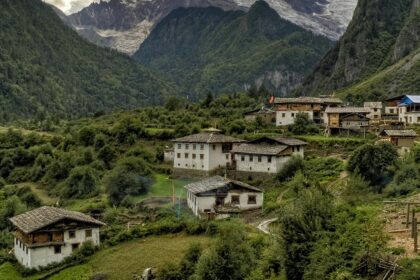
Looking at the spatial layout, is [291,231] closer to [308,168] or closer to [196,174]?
[308,168]

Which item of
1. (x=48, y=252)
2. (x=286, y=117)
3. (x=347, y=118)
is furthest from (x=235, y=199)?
(x=286, y=117)

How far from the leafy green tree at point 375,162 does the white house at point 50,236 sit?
2191 cm

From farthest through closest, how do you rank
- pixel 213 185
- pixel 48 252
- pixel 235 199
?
pixel 213 185 < pixel 235 199 < pixel 48 252

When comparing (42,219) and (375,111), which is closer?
(42,219)

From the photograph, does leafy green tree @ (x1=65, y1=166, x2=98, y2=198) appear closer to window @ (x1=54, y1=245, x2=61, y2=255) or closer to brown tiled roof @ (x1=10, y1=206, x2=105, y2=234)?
brown tiled roof @ (x1=10, y1=206, x2=105, y2=234)

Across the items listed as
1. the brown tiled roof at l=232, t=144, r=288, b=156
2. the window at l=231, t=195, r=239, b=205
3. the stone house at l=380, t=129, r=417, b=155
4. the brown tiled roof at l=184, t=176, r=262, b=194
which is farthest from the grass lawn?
the stone house at l=380, t=129, r=417, b=155

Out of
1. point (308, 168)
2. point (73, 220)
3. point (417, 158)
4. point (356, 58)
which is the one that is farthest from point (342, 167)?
point (356, 58)

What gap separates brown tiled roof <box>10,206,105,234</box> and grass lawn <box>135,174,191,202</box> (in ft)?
44.8

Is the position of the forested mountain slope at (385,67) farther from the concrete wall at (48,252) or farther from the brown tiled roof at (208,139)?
the concrete wall at (48,252)

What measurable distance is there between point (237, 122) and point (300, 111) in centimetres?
898

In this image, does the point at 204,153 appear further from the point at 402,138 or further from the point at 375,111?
the point at 375,111

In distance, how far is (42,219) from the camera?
45844 mm

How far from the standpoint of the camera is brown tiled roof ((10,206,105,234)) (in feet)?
147

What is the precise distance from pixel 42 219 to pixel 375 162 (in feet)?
87.4
